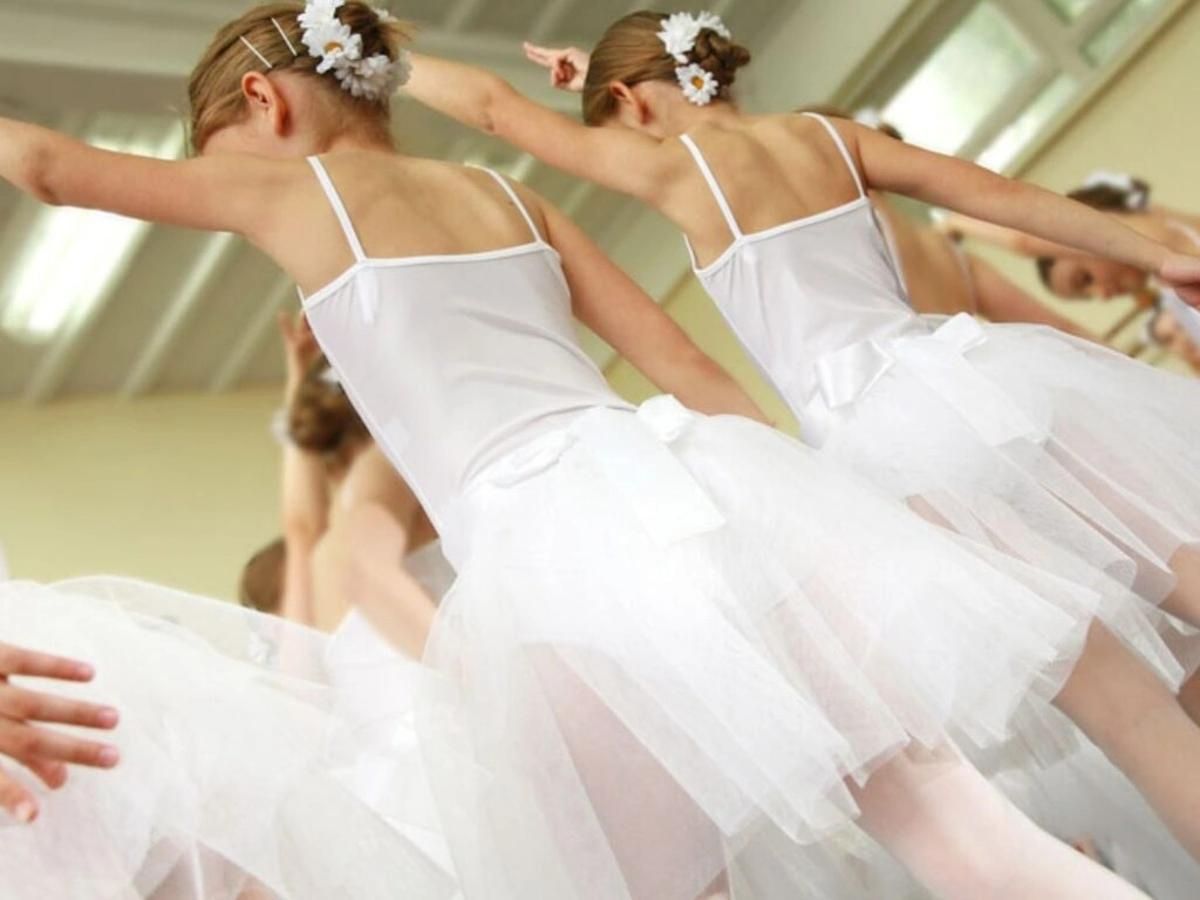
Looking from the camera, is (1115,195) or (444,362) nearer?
(444,362)

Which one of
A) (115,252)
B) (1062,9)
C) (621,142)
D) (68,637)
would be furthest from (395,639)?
(1062,9)

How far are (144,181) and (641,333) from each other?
1.91ft

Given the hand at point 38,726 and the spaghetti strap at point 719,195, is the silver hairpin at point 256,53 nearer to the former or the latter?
the spaghetti strap at point 719,195

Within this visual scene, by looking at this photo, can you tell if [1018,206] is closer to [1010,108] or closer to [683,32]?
[683,32]

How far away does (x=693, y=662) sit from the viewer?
132 cm

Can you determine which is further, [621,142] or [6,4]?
[6,4]

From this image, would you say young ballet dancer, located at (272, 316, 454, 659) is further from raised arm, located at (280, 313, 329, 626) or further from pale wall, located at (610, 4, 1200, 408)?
pale wall, located at (610, 4, 1200, 408)

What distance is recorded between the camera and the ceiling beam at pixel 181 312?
5367 mm

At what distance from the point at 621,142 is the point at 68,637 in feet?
3.23

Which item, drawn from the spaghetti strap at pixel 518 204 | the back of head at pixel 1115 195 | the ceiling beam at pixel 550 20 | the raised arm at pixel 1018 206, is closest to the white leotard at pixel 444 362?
the spaghetti strap at pixel 518 204

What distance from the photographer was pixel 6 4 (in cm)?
383

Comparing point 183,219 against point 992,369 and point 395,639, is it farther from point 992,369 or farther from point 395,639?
point 395,639

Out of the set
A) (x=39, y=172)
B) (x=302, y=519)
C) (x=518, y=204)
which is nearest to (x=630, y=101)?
(x=518, y=204)

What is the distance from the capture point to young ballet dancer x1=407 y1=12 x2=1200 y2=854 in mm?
1558
